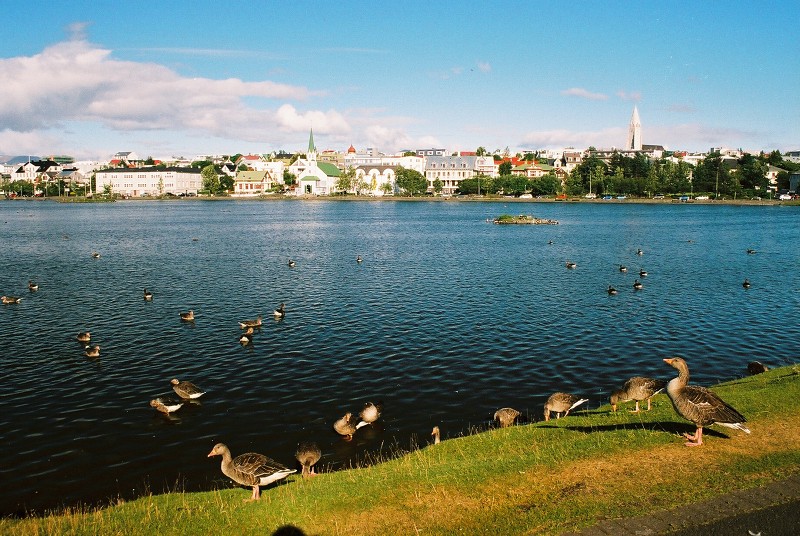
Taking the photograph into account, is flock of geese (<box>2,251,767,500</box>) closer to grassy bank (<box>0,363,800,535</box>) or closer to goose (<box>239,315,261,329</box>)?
grassy bank (<box>0,363,800,535</box>)

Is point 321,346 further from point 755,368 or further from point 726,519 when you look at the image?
point 726,519

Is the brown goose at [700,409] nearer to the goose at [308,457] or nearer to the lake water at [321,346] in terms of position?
the lake water at [321,346]

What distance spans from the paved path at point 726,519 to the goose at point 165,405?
1686 centimetres

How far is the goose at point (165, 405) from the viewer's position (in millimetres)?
22688

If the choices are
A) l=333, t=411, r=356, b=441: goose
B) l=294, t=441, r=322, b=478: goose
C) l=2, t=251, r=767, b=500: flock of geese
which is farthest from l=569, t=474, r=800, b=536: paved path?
l=333, t=411, r=356, b=441: goose

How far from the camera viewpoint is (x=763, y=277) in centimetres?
5475

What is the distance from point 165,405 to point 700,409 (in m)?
18.5

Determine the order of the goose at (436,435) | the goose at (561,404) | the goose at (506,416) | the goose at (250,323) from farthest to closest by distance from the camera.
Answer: the goose at (250,323), the goose at (561,404), the goose at (506,416), the goose at (436,435)

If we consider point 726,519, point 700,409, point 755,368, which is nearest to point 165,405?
point 700,409

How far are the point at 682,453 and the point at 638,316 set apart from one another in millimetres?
26107

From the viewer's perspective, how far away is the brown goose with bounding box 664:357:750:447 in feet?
46.3

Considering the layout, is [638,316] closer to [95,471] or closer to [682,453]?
[682,453]

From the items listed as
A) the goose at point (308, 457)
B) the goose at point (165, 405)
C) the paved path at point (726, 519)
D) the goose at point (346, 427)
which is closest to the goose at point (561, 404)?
the goose at point (346, 427)

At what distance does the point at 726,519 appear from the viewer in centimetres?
1119
